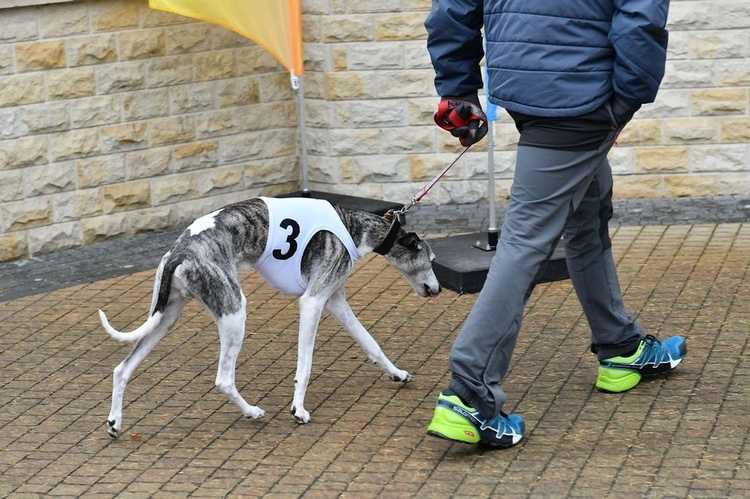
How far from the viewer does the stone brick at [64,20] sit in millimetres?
9391

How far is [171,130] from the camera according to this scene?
396 inches

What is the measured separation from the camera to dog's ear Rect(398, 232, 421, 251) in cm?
638

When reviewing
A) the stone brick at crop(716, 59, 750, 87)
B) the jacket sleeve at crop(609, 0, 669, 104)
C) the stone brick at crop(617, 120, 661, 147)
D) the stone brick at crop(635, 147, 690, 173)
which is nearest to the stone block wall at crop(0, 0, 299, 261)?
the stone brick at crop(617, 120, 661, 147)

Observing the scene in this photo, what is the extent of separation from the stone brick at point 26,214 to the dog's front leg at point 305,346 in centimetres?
406

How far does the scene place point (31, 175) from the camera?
9.48 metres

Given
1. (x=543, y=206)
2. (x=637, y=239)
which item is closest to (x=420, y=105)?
(x=637, y=239)

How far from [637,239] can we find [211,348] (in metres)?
3.44

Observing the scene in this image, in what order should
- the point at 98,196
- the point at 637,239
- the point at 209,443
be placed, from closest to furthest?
the point at 209,443 → the point at 637,239 → the point at 98,196

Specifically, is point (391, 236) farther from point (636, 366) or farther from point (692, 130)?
point (692, 130)

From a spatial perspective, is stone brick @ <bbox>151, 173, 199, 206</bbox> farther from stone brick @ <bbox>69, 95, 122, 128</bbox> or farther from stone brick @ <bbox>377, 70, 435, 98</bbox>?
stone brick @ <bbox>377, 70, 435, 98</bbox>

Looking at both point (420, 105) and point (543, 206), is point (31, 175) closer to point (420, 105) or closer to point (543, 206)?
point (420, 105)

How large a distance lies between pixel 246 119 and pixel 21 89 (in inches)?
74.1

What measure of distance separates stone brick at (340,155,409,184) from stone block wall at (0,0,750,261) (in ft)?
0.04

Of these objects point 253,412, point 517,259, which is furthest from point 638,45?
point 253,412
